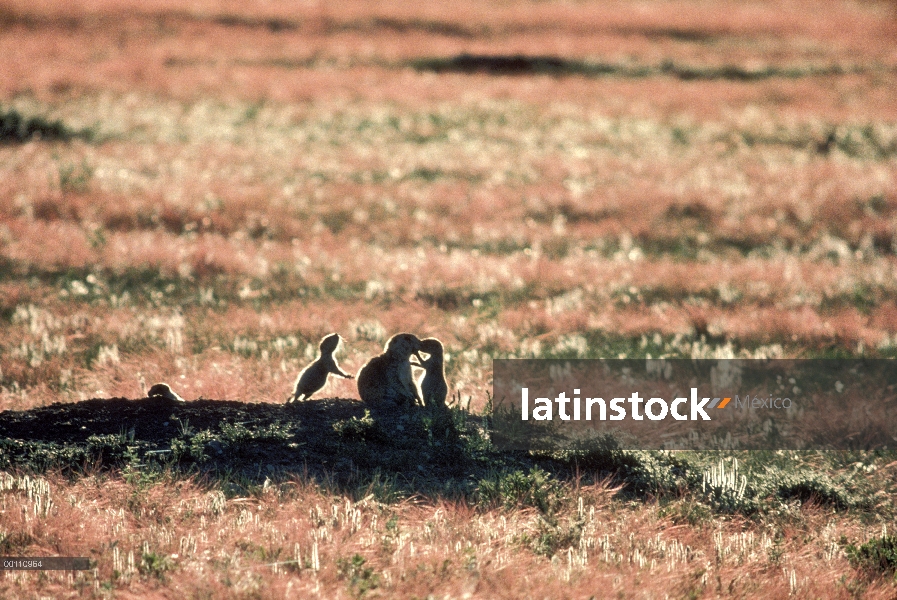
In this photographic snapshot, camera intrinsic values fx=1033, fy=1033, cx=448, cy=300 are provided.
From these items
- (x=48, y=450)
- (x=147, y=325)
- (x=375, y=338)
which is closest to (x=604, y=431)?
(x=375, y=338)

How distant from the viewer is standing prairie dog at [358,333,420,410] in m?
7.95

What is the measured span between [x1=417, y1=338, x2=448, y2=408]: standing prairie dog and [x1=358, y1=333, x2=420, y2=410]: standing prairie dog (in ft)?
0.63

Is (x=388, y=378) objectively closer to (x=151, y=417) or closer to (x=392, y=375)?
(x=392, y=375)

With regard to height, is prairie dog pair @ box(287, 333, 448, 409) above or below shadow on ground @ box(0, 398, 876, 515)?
above

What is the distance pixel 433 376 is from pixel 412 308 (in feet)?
15.9

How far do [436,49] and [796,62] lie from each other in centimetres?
1756

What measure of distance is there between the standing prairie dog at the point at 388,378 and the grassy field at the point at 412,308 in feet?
1.12

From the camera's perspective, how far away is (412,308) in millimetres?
12969

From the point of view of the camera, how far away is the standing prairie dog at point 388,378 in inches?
313

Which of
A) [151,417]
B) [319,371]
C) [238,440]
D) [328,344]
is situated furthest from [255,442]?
[328,344]

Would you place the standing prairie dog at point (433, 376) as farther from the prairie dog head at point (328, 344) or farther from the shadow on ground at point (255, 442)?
the prairie dog head at point (328, 344)

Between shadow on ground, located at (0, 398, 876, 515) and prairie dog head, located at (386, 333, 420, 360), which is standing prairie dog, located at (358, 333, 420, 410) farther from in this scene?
shadow on ground, located at (0, 398, 876, 515)

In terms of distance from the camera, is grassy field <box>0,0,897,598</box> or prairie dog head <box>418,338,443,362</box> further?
prairie dog head <box>418,338,443,362</box>

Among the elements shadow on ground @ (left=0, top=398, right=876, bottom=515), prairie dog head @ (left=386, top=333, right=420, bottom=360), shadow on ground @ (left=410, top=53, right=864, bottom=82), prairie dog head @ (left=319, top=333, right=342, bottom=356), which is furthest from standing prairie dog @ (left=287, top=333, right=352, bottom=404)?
shadow on ground @ (left=410, top=53, right=864, bottom=82)
